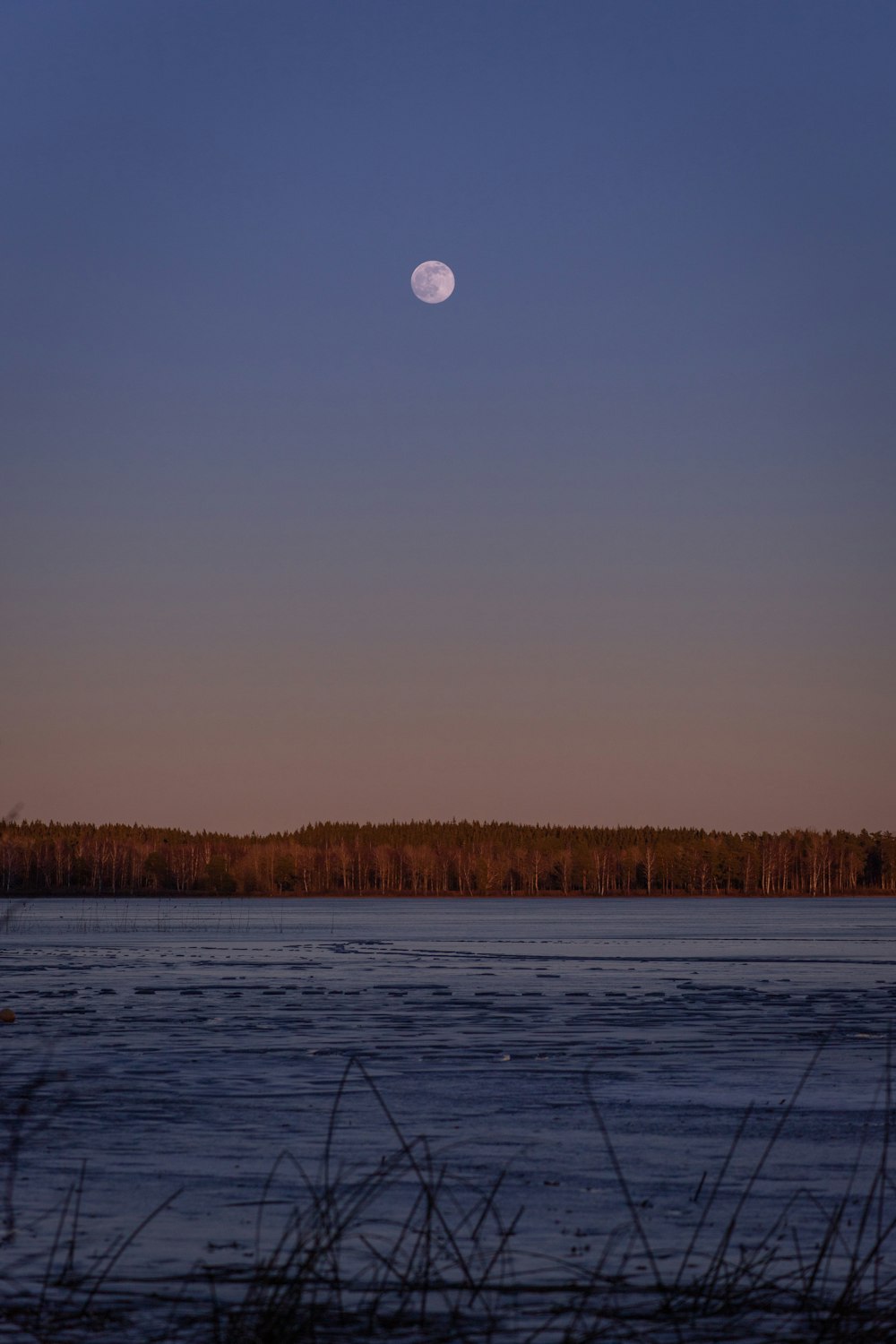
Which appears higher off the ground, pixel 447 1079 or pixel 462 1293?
pixel 462 1293

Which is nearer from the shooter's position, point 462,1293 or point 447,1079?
point 462,1293

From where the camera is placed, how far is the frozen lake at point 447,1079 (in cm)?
1328

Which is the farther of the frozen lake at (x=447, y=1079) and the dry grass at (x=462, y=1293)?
the frozen lake at (x=447, y=1079)

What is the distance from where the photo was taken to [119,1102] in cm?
1892

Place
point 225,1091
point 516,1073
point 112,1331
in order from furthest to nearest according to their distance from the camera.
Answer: point 516,1073 < point 225,1091 < point 112,1331

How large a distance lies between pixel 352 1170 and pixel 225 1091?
6299 millimetres

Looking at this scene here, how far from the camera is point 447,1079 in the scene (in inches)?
854

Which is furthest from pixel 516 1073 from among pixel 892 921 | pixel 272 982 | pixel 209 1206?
pixel 892 921

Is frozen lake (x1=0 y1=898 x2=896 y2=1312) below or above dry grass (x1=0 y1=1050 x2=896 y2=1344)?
below

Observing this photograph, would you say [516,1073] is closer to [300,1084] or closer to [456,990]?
[300,1084]

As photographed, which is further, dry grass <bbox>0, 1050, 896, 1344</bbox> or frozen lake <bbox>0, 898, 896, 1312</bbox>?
frozen lake <bbox>0, 898, 896, 1312</bbox>

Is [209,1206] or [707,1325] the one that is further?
[209,1206]

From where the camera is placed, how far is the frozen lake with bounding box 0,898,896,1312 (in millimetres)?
13281

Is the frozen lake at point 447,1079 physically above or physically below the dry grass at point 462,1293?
below
